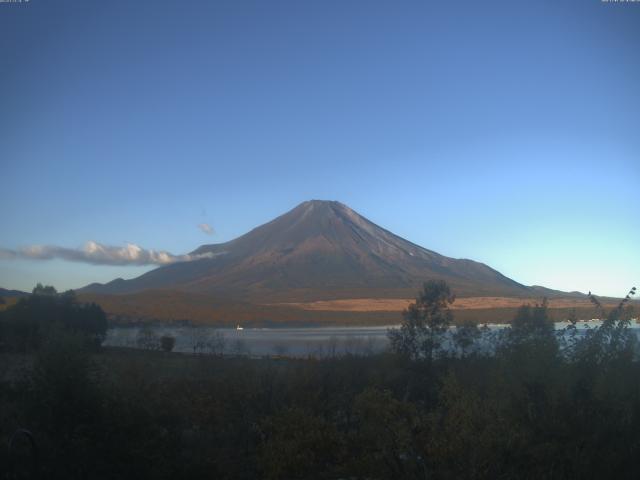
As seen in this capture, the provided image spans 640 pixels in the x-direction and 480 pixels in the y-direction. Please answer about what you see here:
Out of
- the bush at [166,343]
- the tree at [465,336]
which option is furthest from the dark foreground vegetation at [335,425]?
the bush at [166,343]

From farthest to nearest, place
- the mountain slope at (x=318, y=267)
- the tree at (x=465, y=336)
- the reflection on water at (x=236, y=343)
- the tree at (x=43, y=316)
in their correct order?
the mountain slope at (x=318, y=267) → the reflection on water at (x=236, y=343) → the tree at (x=465, y=336) → the tree at (x=43, y=316)

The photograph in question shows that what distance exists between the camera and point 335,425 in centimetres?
1012

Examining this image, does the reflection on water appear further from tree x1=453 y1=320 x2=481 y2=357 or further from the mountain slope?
the mountain slope

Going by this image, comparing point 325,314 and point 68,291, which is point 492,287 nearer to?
point 325,314

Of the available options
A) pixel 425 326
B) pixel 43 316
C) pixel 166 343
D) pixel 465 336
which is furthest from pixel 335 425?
pixel 166 343

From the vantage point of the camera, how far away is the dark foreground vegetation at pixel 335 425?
723 cm

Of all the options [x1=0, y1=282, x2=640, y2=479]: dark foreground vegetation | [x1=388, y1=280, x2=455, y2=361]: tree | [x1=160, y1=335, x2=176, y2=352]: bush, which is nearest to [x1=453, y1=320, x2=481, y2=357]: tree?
[x1=388, y1=280, x2=455, y2=361]: tree

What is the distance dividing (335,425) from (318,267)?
122 metres

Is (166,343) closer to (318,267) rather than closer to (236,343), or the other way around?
(236,343)

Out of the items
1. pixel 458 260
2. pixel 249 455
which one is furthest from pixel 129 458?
pixel 458 260

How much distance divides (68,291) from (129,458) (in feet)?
116

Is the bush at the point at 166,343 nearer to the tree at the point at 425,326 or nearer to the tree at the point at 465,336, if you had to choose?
the tree at the point at 425,326

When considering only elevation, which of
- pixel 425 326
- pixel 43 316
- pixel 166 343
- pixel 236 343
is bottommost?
pixel 236 343

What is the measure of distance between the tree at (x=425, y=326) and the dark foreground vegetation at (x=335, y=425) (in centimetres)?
1478
